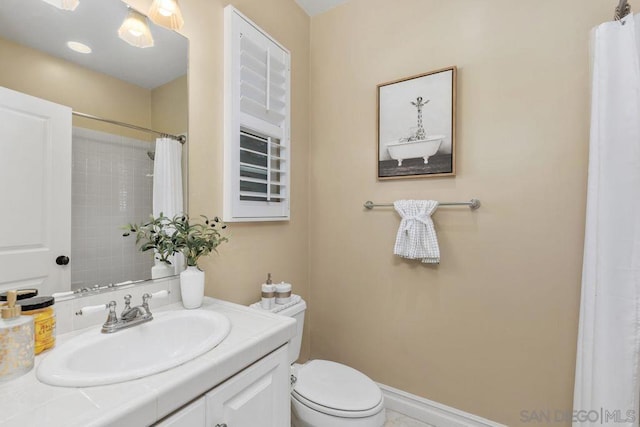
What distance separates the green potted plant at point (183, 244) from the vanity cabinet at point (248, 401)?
420 mm

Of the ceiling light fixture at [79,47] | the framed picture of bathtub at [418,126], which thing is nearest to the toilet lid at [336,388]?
the framed picture of bathtub at [418,126]

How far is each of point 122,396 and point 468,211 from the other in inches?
61.9

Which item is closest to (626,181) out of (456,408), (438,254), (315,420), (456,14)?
(438,254)

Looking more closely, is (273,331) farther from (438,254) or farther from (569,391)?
(569,391)

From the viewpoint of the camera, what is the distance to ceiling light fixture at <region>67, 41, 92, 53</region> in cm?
99

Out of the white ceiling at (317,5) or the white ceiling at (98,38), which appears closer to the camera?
the white ceiling at (98,38)

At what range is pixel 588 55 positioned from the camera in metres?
1.29

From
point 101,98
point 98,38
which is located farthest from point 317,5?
point 101,98

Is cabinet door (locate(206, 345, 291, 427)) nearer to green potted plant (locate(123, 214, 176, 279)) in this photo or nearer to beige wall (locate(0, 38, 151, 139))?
green potted plant (locate(123, 214, 176, 279))

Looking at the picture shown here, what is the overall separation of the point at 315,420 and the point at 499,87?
178cm

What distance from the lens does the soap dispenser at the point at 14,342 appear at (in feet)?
2.17

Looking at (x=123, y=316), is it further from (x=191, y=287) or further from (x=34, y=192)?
(x=34, y=192)

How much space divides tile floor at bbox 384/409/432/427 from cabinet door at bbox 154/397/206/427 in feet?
4.36

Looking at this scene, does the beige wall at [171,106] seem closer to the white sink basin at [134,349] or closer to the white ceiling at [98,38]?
the white ceiling at [98,38]
